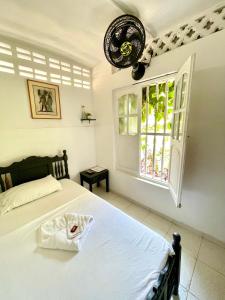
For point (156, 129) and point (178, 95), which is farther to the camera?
point (156, 129)

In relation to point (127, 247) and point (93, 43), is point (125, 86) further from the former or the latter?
point (127, 247)

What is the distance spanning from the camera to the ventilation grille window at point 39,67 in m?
1.78

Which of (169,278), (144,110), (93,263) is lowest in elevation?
(169,278)

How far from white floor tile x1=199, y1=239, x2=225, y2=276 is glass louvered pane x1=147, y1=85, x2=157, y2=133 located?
5.31ft

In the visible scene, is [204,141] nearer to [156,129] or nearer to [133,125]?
[156,129]

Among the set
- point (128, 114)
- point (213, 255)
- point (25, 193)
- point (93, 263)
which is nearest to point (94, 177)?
point (25, 193)

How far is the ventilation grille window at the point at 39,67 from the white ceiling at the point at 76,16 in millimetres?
177

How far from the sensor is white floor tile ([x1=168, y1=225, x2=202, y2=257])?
1592mm

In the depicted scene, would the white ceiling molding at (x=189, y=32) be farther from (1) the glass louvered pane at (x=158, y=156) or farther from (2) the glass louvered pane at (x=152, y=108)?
(1) the glass louvered pane at (x=158, y=156)

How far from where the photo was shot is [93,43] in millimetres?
1949

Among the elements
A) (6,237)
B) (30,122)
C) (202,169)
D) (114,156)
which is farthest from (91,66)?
(6,237)

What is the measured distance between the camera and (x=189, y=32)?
1.54 metres

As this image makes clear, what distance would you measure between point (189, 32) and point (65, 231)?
96.0 inches

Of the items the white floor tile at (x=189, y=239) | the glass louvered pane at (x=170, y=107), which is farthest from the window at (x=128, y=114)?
the white floor tile at (x=189, y=239)
